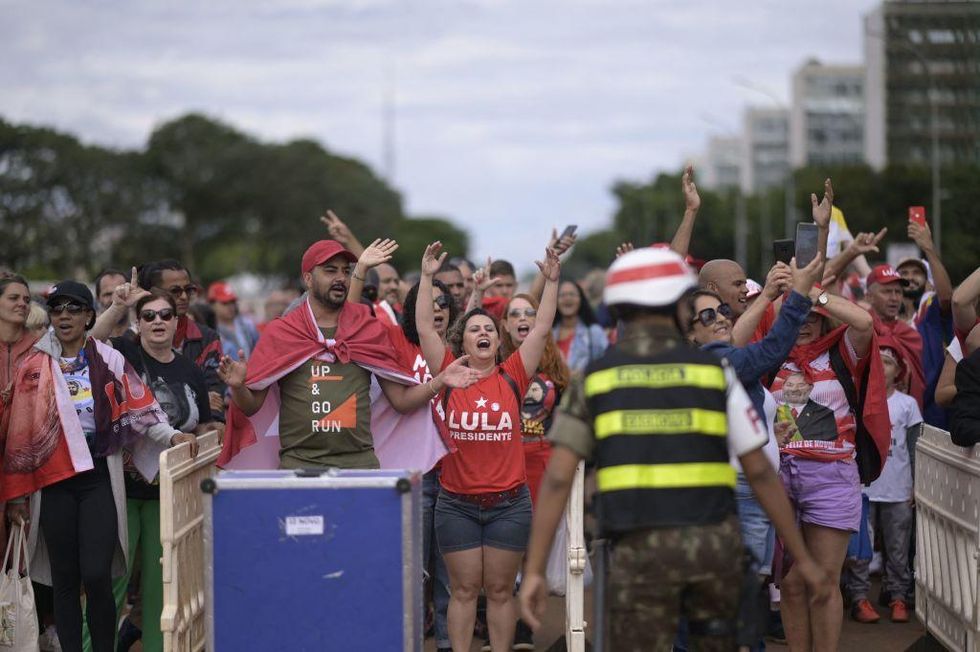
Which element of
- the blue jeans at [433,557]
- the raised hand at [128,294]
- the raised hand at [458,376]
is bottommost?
the blue jeans at [433,557]

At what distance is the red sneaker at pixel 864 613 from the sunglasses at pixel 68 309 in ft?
17.7

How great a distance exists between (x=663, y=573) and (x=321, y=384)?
2.60 m

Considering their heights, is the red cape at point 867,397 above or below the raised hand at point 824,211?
below

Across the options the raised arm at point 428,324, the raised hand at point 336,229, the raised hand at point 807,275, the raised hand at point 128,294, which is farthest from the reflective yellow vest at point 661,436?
the raised hand at point 336,229

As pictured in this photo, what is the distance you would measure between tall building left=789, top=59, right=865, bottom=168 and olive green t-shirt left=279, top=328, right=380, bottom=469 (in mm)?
134000

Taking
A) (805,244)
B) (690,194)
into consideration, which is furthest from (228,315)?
(805,244)

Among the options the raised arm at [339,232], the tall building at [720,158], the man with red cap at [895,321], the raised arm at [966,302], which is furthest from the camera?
the tall building at [720,158]

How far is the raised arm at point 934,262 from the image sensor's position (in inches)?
368

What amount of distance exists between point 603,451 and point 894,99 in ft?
325

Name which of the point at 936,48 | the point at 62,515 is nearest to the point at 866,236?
the point at 62,515

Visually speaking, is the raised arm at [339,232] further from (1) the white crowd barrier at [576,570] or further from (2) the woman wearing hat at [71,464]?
(1) the white crowd barrier at [576,570]

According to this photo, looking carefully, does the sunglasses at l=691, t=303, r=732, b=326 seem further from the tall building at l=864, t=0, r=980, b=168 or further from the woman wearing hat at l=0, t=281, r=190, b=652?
the tall building at l=864, t=0, r=980, b=168

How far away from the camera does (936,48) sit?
50.1 metres

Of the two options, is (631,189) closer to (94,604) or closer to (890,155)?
(890,155)
